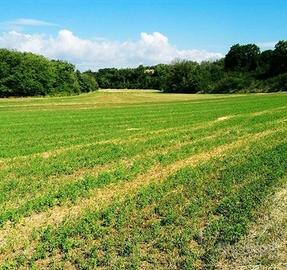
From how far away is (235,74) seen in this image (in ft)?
476

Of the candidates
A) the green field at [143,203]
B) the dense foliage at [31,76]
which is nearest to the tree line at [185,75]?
the dense foliage at [31,76]

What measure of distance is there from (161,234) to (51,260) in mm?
2662

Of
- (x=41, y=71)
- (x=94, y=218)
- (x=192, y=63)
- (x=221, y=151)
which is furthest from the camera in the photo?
(x=192, y=63)

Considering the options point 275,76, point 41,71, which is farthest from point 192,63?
point 41,71

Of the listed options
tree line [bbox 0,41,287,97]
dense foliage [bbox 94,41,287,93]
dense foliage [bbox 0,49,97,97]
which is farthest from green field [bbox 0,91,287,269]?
dense foliage [bbox 94,41,287,93]

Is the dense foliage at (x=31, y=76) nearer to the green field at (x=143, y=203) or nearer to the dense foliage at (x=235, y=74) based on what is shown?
the dense foliage at (x=235, y=74)

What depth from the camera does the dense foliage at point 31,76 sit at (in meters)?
115

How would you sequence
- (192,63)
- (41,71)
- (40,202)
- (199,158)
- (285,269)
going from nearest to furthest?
(285,269), (40,202), (199,158), (41,71), (192,63)

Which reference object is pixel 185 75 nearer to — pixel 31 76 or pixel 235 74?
pixel 235 74

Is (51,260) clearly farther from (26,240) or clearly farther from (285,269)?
(285,269)

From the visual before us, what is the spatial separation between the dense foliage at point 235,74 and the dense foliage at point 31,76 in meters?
37.5

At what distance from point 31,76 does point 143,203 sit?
109710 millimetres

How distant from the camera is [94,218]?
12.8m

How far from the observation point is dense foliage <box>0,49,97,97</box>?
378 ft
